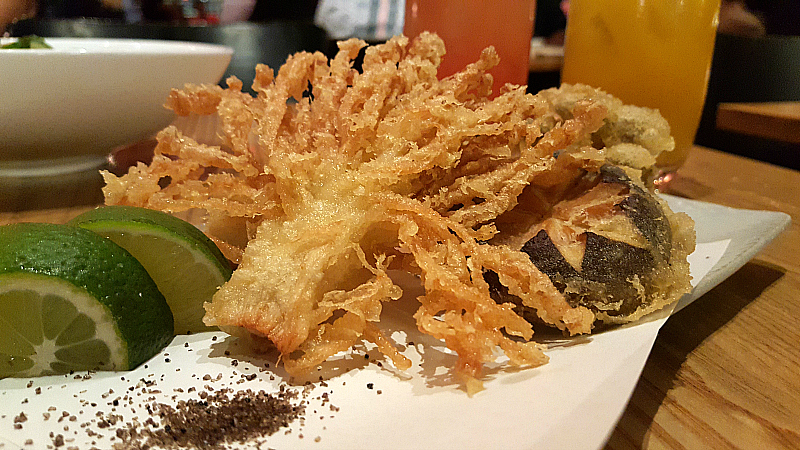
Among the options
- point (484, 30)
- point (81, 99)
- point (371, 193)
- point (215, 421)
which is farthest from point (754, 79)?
point (215, 421)

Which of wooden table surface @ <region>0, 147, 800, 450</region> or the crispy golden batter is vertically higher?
the crispy golden batter

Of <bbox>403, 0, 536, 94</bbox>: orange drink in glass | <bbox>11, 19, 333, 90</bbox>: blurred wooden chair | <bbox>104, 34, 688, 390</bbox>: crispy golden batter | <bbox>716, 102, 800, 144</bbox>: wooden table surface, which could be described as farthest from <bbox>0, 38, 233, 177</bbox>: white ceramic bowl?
<bbox>716, 102, 800, 144</bbox>: wooden table surface

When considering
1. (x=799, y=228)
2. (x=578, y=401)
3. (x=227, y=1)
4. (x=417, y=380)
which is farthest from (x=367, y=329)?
(x=227, y=1)

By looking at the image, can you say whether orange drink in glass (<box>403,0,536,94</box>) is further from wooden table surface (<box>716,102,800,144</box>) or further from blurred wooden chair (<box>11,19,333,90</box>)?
blurred wooden chair (<box>11,19,333,90</box>)

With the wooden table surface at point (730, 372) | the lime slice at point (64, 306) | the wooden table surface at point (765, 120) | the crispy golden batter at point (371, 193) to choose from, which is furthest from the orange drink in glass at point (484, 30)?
the wooden table surface at point (765, 120)

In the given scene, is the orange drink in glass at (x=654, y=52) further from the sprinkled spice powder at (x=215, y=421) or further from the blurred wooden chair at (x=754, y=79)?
the blurred wooden chair at (x=754, y=79)

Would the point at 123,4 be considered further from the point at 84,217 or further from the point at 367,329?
the point at 367,329

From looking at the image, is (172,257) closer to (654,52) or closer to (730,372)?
(730,372)
